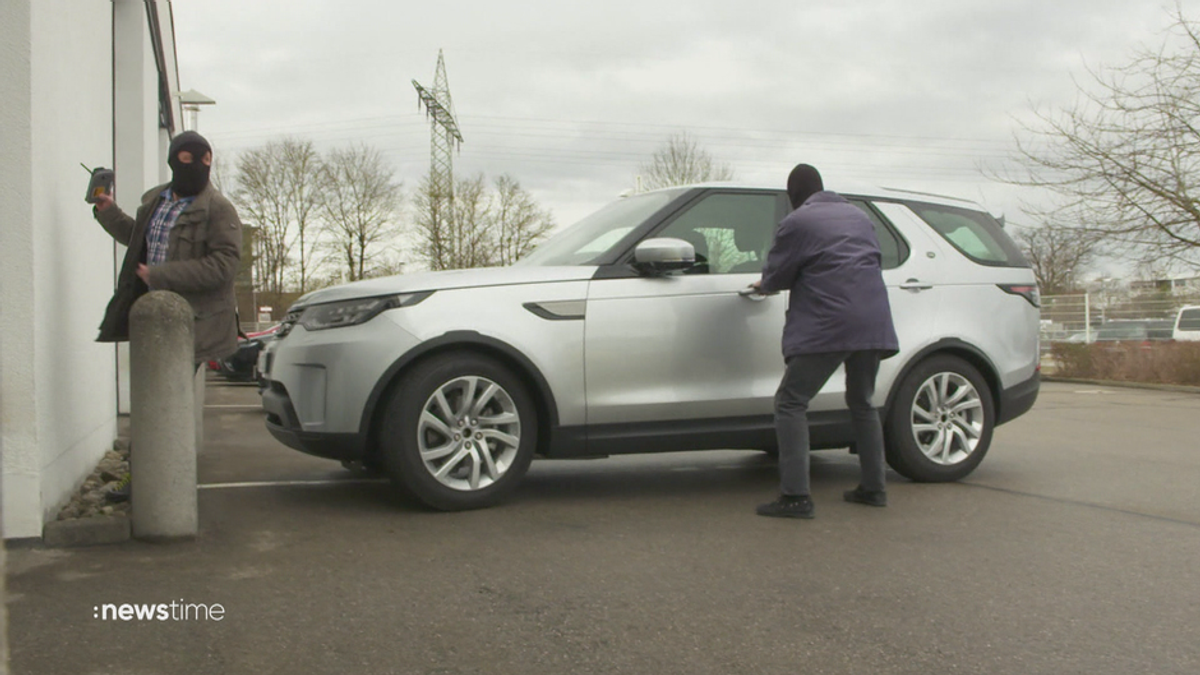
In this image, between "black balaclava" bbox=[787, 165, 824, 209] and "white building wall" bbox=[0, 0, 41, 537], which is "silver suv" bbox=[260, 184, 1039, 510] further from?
"white building wall" bbox=[0, 0, 41, 537]

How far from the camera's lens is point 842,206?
17.7ft

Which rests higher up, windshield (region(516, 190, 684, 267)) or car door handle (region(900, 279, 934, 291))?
windshield (region(516, 190, 684, 267))

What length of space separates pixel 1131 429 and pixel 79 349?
29.5 feet

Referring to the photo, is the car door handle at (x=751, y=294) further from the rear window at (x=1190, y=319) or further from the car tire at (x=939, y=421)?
the rear window at (x=1190, y=319)

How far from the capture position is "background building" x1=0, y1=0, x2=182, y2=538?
427cm

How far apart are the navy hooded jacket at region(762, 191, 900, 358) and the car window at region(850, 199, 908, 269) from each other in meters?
0.96

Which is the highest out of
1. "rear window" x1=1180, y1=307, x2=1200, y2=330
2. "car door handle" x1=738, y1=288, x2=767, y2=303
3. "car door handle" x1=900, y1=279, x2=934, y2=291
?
"car door handle" x1=900, y1=279, x2=934, y2=291

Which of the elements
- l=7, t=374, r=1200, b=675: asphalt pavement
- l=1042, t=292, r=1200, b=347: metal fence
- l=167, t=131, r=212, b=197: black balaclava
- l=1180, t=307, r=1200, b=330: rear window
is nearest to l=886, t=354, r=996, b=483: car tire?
l=7, t=374, r=1200, b=675: asphalt pavement

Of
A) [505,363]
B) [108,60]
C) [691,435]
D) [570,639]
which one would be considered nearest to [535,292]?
[505,363]

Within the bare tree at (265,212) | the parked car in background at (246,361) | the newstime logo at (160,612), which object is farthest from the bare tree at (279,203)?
the newstime logo at (160,612)

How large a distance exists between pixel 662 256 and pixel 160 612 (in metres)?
2.90

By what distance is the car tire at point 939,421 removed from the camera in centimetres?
610

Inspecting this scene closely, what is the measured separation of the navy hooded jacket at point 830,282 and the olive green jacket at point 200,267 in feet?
8.65

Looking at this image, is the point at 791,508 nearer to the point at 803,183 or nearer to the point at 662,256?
the point at 662,256
